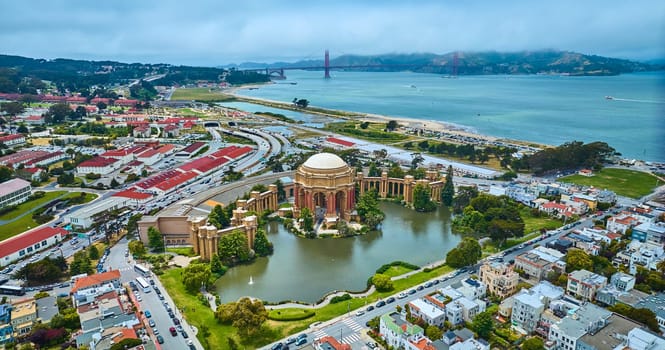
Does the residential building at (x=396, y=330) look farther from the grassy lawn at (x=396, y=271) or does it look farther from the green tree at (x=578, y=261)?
the green tree at (x=578, y=261)

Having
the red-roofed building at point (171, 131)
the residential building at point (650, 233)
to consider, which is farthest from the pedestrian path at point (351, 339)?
the red-roofed building at point (171, 131)

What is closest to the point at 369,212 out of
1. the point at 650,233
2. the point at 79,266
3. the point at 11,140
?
the point at 650,233

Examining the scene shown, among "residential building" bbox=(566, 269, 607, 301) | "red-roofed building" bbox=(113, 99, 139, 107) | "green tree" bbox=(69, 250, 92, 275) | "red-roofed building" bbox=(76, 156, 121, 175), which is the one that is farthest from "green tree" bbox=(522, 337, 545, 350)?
"red-roofed building" bbox=(113, 99, 139, 107)

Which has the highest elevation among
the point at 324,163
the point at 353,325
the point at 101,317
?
the point at 324,163

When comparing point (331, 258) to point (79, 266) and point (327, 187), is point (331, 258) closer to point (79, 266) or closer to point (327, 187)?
point (327, 187)

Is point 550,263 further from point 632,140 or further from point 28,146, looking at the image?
point 28,146

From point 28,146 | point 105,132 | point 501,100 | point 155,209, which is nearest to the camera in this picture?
point 155,209

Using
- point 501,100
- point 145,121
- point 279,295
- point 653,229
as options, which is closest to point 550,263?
point 653,229
